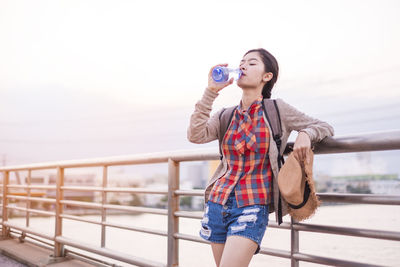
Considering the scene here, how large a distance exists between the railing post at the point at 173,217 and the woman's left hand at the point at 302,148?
5.01 ft

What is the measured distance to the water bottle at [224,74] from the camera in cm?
199

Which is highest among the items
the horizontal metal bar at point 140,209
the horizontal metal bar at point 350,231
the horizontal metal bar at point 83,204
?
the horizontal metal bar at point 350,231

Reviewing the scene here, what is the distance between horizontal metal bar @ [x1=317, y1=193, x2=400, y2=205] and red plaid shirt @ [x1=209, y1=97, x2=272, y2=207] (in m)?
0.36

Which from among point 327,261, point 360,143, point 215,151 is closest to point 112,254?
point 215,151

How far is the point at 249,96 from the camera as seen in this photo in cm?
205

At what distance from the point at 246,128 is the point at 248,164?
18 cm

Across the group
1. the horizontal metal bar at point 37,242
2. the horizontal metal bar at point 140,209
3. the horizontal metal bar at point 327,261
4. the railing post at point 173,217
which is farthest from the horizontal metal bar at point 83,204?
the horizontal metal bar at point 327,261

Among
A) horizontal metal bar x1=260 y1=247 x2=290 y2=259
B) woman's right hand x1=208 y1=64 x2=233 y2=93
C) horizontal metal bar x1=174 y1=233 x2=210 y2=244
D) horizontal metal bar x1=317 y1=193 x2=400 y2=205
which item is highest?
woman's right hand x1=208 y1=64 x2=233 y2=93

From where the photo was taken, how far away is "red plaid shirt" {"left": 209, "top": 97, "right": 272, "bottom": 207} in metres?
1.88

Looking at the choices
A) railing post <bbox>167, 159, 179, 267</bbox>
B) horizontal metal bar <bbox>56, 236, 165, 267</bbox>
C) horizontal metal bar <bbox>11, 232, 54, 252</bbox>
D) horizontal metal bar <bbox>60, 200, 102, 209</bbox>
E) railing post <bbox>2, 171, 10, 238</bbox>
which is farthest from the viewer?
railing post <bbox>2, 171, 10, 238</bbox>

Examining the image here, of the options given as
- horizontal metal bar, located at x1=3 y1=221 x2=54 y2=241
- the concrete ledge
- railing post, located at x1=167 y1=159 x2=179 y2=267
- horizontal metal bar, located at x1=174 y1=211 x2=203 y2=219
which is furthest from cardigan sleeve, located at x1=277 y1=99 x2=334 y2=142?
horizontal metal bar, located at x1=3 y1=221 x2=54 y2=241

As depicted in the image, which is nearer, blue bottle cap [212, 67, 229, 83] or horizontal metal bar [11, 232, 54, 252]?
blue bottle cap [212, 67, 229, 83]

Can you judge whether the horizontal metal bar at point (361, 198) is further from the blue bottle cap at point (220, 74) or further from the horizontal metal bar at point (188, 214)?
the horizontal metal bar at point (188, 214)

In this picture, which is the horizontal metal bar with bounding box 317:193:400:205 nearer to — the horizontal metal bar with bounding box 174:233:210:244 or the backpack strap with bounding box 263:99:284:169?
the backpack strap with bounding box 263:99:284:169
